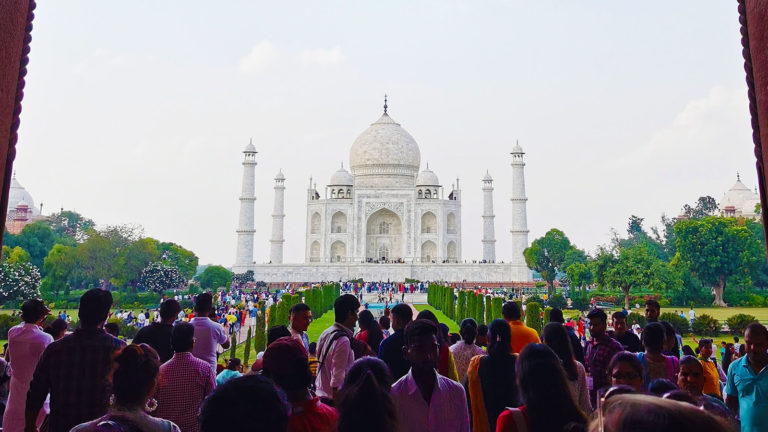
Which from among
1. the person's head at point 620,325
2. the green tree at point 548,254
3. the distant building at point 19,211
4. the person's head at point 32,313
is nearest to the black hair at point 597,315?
the person's head at point 620,325

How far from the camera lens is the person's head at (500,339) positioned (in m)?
3.49

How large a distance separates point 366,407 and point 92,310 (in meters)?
1.79

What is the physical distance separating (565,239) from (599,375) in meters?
33.6

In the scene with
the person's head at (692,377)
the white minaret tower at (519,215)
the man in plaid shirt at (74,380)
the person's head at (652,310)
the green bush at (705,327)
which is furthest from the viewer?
the white minaret tower at (519,215)

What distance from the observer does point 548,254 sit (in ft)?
116

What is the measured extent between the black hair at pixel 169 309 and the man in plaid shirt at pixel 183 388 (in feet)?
4.33

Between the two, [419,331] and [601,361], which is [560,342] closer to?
[601,361]

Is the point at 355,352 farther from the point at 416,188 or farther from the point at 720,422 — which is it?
the point at 416,188

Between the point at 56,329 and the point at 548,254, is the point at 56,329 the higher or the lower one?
the lower one

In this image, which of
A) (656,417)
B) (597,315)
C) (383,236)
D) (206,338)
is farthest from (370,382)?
(383,236)

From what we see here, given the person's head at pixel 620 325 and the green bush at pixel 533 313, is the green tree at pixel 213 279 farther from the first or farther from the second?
the person's head at pixel 620 325

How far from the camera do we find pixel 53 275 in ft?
95.4

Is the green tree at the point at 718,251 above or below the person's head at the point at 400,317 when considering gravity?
above

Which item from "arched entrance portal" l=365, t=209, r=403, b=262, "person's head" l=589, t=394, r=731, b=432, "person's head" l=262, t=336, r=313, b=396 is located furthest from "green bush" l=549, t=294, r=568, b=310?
"person's head" l=589, t=394, r=731, b=432
